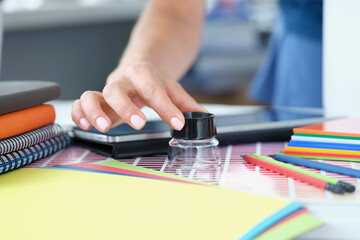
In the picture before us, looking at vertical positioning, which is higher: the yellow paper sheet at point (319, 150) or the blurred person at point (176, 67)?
the blurred person at point (176, 67)

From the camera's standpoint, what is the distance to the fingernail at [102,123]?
640mm

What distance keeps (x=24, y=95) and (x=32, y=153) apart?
0.28 feet

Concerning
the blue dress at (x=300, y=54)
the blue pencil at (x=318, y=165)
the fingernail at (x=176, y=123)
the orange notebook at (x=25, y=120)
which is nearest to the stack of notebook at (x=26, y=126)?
the orange notebook at (x=25, y=120)

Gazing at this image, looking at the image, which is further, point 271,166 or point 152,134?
point 152,134

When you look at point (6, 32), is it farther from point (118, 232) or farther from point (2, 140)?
point (118, 232)

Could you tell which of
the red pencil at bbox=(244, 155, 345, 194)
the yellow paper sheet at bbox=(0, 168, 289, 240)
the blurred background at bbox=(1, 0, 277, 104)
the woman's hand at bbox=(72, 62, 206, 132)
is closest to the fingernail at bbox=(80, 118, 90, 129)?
the woman's hand at bbox=(72, 62, 206, 132)

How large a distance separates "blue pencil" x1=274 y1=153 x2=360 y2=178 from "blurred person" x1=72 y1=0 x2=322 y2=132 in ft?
0.50

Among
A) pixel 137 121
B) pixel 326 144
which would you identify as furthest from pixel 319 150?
pixel 137 121

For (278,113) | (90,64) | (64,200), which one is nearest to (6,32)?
(90,64)

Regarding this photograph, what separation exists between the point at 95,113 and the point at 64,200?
0.19m

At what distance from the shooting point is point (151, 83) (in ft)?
2.29

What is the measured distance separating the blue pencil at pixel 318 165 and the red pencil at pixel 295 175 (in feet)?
0.11

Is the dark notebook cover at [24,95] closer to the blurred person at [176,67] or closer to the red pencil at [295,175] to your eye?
the blurred person at [176,67]

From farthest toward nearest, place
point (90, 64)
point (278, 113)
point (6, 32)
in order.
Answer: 1. point (90, 64)
2. point (6, 32)
3. point (278, 113)
